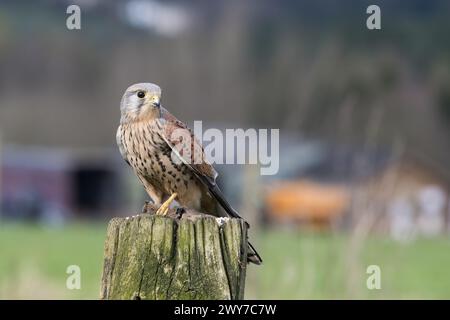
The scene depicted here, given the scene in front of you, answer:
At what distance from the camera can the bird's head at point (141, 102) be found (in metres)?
6.78

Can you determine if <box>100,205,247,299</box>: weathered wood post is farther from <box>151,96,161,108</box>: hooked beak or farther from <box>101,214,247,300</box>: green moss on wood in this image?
<box>151,96,161,108</box>: hooked beak

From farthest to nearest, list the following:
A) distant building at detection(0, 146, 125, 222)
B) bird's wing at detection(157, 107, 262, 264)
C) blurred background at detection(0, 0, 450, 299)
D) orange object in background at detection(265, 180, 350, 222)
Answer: distant building at detection(0, 146, 125, 222)
orange object in background at detection(265, 180, 350, 222)
blurred background at detection(0, 0, 450, 299)
bird's wing at detection(157, 107, 262, 264)

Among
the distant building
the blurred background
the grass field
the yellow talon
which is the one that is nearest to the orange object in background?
the blurred background

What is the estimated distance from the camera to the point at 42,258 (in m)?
20.4

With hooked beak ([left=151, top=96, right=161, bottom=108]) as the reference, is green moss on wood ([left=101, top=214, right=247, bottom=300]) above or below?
below

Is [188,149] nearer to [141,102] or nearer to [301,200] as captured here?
[141,102]

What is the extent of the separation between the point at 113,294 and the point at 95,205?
188 feet

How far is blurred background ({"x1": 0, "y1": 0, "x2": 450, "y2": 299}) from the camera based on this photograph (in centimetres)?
984

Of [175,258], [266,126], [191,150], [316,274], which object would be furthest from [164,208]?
[266,126]

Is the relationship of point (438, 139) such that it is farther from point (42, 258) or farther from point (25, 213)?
point (25, 213)

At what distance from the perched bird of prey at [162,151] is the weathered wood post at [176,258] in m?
1.60

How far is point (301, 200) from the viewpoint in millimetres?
46594

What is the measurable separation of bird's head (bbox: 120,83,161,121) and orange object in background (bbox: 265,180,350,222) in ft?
106
